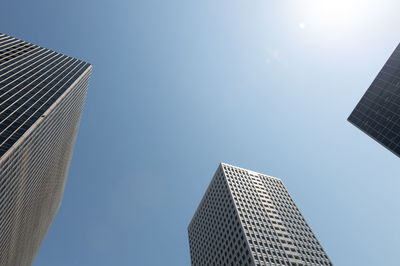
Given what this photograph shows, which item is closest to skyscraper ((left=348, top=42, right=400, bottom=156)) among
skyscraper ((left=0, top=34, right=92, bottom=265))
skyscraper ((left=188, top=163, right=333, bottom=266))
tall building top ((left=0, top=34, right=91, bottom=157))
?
skyscraper ((left=188, top=163, right=333, bottom=266))

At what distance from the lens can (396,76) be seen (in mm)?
62906

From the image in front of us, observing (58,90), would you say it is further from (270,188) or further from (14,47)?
(270,188)

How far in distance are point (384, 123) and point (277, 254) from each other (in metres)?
49.0

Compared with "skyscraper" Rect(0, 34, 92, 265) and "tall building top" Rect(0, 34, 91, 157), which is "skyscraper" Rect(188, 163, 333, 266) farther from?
"tall building top" Rect(0, 34, 91, 157)

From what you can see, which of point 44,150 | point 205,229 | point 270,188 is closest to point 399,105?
point 270,188

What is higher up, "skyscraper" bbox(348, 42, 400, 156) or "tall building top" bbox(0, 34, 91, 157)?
"skyscraper" bbox(348, 42, 400, 156)

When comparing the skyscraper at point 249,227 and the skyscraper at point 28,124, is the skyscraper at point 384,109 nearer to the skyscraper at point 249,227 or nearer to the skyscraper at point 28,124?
the skyscraper at point 249,227

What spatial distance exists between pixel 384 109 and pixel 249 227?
175 feet

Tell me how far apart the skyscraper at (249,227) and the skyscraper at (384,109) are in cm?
4539

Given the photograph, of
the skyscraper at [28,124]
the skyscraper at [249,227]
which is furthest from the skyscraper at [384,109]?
the skyscraper at [28,124]

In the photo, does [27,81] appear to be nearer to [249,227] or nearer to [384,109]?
[249,227]

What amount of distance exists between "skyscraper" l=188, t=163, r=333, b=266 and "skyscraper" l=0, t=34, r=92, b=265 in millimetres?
69333

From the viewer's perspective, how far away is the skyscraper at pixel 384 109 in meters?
59.2

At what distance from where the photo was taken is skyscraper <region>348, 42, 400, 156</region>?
5916 centimetres
